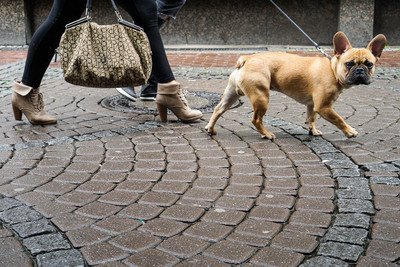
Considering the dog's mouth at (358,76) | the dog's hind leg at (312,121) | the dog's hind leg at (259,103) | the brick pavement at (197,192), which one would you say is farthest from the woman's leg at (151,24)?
the dog's mouth at (358,76)

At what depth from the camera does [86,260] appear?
2.55 m

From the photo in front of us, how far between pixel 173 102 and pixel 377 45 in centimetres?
192

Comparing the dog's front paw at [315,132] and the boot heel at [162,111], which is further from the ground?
the boot heel at [162,111]

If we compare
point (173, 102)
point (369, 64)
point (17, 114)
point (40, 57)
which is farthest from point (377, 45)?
point (17, 114)

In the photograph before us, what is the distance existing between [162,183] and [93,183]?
471mm

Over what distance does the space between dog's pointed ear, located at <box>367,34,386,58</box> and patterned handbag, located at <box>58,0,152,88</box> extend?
1.97 m

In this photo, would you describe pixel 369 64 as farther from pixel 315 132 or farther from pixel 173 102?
pixel 173 102

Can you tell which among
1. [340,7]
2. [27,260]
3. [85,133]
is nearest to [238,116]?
[85,133]

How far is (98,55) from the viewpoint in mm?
4379

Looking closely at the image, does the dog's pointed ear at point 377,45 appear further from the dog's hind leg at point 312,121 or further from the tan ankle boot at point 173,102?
the tan ankle boot at point 173,102

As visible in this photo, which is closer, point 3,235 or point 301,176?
point 3,235

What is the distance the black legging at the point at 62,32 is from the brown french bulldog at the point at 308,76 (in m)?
0.85

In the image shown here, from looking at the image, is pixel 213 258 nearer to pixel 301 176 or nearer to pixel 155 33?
pixel 301 176

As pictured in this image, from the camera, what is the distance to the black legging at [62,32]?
468cm
